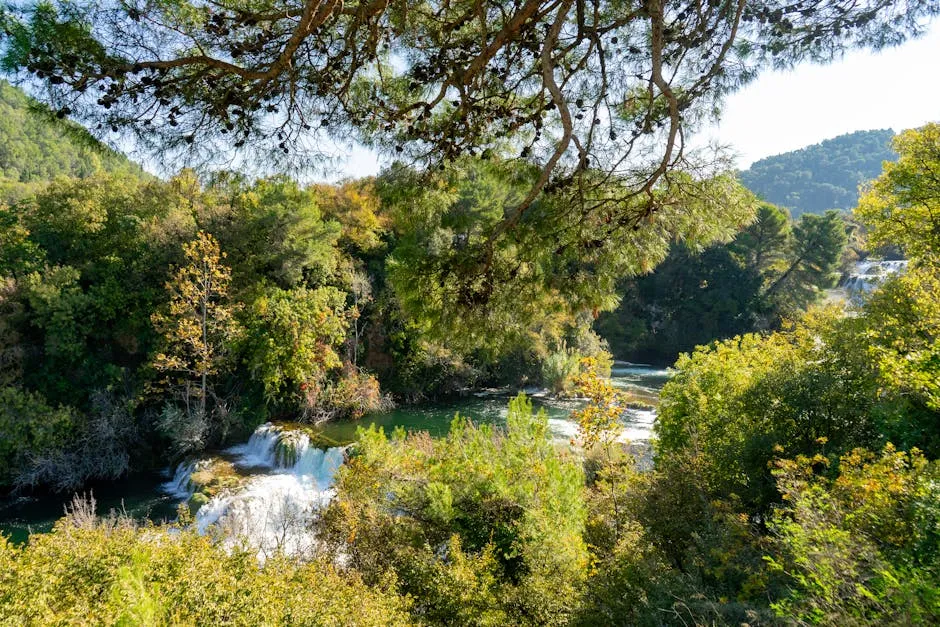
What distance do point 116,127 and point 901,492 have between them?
572cm

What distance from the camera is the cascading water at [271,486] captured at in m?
7.68

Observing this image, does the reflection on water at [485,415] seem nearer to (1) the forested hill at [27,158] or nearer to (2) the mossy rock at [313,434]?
(2) the mossy rock at [313,434]

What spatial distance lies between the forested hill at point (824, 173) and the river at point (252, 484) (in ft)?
166

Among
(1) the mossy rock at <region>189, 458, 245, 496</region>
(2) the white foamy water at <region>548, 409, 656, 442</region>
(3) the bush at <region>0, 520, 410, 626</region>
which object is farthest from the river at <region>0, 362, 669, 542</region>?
(3) the bush at <region>0, 520, 410, 626</region>

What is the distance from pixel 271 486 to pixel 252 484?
14.9 inches

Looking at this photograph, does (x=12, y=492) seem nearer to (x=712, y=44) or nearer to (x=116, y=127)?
(x=116, y=127)

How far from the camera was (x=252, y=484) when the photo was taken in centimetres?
920

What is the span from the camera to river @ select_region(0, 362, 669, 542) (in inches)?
334

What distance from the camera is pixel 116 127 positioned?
305 cm

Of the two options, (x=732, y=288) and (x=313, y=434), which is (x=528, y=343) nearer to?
(x=313, y=434)

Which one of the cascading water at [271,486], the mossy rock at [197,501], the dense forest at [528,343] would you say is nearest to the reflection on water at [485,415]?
the cascading water at [271,486]

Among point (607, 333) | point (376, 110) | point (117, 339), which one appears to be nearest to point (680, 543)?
point (376, 110)

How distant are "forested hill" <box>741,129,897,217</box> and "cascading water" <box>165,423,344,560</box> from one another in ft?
180

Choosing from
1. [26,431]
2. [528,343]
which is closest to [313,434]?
[26,431]
